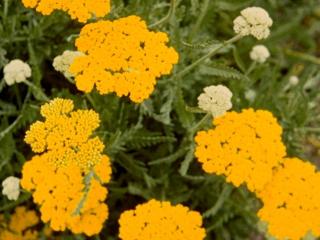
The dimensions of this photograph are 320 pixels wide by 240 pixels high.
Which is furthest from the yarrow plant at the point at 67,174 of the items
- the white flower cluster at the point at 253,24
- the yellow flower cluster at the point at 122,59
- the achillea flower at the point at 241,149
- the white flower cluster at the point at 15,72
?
the white flower cluster at the point at 253,24

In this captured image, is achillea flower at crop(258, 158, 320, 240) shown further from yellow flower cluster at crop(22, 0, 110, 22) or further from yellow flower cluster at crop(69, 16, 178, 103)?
yellow flower cluster at crop(22, 0, 110, 22)

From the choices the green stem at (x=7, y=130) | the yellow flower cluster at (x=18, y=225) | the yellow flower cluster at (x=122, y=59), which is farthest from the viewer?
the yellow flower cluster at (x=18, y=225)

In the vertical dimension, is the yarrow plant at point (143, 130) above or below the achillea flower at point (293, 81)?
below

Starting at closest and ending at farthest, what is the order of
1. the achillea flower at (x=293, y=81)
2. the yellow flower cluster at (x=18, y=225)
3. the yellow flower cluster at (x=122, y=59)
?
1. the yellow flower cluster at (x=122, y=59)
2. the yellow flower cluster at (x=18, y=225)
3. the achillea flower at (x=293, y=81)

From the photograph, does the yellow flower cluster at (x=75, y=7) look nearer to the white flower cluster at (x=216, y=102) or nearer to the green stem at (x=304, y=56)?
the white flower cluster at (x=216, y=102)

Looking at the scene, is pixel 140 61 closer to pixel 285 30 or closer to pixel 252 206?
pixel 252 206

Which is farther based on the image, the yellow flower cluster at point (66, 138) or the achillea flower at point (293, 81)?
the achillea flower at point (293, 81)
